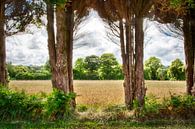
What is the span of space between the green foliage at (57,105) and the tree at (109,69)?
7795 cm

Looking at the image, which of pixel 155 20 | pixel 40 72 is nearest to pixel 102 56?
pixel 40 72

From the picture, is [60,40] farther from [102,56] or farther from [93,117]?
[102,56]

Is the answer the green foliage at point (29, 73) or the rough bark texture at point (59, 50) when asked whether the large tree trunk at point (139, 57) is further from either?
the green foliage at point (29, 73)

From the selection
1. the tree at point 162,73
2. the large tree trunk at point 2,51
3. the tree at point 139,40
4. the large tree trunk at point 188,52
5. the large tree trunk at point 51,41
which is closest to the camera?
the large tree trunk at point 51,41

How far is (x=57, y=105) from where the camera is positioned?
1728 centimetres

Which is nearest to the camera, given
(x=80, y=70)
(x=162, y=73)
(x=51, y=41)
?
(x=51, y=41)

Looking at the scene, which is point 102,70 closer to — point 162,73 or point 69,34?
point 162,73

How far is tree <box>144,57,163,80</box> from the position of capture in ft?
306

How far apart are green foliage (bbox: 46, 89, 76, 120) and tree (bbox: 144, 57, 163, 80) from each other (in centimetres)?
7516

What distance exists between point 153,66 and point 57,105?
3238 inches

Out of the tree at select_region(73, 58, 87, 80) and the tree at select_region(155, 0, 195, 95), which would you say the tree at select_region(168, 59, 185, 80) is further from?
the tree at select_region(155, 0, 195, 95)

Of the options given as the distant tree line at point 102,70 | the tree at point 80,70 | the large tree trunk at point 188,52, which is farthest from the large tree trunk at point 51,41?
the tree at point 80,70

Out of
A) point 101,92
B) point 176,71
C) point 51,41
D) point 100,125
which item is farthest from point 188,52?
point 176,71

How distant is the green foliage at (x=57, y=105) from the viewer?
17.3m
